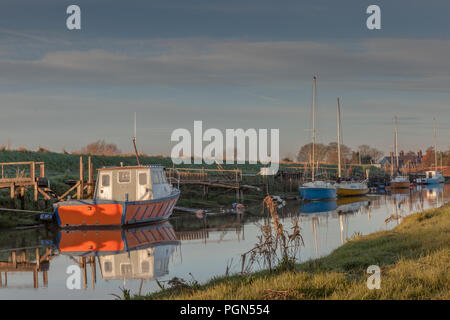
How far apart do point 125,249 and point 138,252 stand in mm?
1057

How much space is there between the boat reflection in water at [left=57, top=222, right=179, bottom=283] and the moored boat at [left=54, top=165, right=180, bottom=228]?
1.82ft

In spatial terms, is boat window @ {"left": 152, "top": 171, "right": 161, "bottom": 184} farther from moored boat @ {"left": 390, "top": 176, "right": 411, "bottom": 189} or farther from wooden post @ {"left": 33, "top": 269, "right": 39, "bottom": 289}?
moored boat @ {"left": 390, "top": 176, "right": 411, "bottom": 189}

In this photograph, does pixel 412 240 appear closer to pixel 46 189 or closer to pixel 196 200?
pixel 46 189

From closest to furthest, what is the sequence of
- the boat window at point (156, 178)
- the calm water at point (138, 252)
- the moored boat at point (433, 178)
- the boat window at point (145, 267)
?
the calm water at point (138, 252), the boat window at point (145, 267), the boat window at point (156, 178), the moored boat at point (433, 178)

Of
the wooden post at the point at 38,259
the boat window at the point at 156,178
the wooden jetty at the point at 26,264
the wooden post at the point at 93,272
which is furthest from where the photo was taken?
the boat window at the point at 156,178

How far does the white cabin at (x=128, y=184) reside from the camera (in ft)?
98.0

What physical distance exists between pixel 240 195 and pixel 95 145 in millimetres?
44347

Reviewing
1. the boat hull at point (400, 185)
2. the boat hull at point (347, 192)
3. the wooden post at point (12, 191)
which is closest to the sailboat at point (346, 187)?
the boat hull at point (347, 192)

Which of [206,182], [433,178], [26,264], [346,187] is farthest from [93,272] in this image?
[433,178]

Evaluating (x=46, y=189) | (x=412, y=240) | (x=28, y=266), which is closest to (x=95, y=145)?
(x=46, y=189)

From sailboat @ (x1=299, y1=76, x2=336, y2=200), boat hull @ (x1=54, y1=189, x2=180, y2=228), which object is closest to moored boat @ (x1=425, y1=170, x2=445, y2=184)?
sailboat @ (x1=299, y1=76, x2=336, y2=200)

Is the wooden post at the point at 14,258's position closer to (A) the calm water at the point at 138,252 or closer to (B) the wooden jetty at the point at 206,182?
(A) the calm water at the point at 138,252

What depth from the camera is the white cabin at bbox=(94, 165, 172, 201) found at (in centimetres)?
2986
